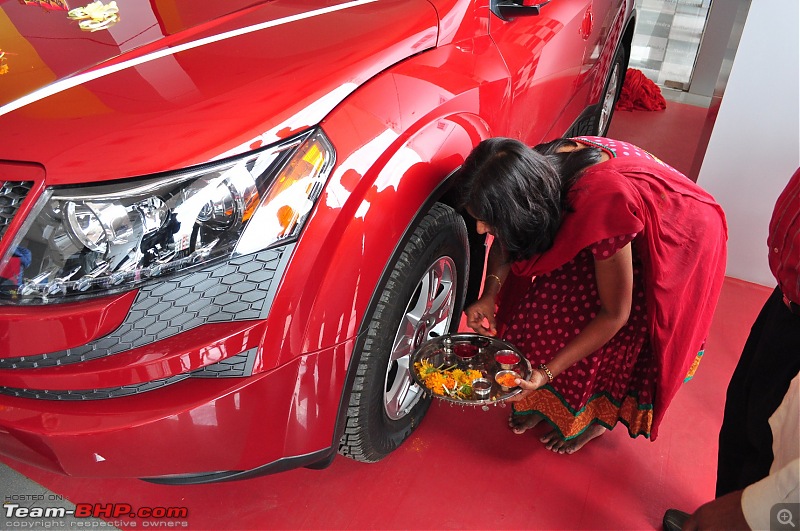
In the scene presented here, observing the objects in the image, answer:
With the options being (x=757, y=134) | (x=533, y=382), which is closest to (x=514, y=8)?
(x=533, y=382)

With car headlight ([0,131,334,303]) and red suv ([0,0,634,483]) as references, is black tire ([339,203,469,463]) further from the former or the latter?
car headlight ([0,131,334,303])

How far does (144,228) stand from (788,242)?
1256mm

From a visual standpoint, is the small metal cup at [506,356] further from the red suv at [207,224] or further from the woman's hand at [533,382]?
the red suv at [207,224]

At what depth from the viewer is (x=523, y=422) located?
6.87 ft

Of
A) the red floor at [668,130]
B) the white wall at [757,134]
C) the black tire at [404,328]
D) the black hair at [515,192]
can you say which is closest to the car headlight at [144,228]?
the black tire at [404,328]

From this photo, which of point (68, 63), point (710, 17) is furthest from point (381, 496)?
point (710, 17)

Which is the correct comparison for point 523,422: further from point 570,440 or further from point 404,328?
point 404,328

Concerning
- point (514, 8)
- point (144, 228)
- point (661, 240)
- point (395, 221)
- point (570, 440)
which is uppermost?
point (514, 8)

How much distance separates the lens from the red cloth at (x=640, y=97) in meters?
4.82

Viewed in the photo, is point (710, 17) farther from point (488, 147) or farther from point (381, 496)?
point (381, 496)

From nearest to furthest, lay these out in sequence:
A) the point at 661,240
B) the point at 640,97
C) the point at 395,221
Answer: the point at 395,221, the point at 661,240, the point at 640,97

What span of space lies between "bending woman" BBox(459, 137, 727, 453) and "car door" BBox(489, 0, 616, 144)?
1.21 ft

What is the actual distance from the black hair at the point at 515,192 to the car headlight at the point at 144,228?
50 cm

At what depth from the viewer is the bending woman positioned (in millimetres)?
1592
